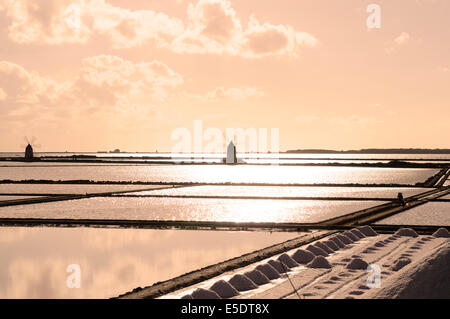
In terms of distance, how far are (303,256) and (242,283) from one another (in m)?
3.41

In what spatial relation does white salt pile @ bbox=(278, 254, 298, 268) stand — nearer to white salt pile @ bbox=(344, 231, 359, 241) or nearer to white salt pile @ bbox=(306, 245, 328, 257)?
white salt pile @ bbox=(306, 245, 328, 257)

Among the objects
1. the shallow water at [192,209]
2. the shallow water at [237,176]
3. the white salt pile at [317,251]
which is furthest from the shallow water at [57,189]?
the white salt pile at [317,251]

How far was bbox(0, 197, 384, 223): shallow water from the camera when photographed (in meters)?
27.9

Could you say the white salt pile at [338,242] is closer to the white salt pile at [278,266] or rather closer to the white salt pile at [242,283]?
the white salt pile at [278,266]

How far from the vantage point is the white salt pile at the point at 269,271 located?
13.8 metres

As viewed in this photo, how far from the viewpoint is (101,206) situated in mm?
33625

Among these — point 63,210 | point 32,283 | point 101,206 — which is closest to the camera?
point 32,283

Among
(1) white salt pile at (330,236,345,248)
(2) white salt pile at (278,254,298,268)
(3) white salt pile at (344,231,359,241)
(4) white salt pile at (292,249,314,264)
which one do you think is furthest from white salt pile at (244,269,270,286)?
(3) white salt pile at (344,231,359,241)

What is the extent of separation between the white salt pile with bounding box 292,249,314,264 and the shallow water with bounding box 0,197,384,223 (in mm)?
10161

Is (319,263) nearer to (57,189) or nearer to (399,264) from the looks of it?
(399,264)

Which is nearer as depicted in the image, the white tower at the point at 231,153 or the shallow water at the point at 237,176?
the shallow water at the point at 237,176
